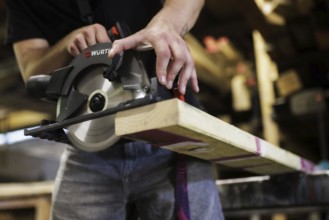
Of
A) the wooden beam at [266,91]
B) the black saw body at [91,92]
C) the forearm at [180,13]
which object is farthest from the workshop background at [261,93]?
the forearm at [180,13]

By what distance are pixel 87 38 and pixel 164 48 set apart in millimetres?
232

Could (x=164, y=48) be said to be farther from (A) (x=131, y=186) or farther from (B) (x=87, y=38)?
A: (A) (x=131, y=186)

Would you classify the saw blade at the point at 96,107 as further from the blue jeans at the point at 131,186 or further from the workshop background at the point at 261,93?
the workshop background at the point at 261,93

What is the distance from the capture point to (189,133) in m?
0.75

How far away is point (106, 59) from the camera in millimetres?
871

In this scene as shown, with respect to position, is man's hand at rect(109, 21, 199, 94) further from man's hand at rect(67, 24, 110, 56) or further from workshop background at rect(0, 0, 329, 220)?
workshop background at rect(0, 0, 329, 220)

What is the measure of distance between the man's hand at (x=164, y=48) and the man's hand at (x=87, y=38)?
0.42 ft

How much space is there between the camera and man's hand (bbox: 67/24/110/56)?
93 cm

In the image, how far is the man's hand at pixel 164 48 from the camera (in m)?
0.80

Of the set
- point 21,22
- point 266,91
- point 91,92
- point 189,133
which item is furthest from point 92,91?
point 266,91

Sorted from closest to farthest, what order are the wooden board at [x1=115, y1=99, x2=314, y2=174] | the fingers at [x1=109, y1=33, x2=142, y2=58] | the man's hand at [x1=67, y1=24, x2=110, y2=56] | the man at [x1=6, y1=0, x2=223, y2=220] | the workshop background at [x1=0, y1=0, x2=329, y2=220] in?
1. the wooden board at [x1=115, y1=99, x2=314, y2=174]
2. the fingers at [x1=109, y1=33, x2=142, y2=58]
3. the man's hand at [x1=67, y1=24, x2=110, y2=56]
4. the man at [x1=6, y1=0, x2=223, y2=220]
5. the workshop background at [x1=0, y1=0, x2=329, y2=220]

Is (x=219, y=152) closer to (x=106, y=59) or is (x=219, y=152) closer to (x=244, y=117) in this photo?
(x=106, y=59)

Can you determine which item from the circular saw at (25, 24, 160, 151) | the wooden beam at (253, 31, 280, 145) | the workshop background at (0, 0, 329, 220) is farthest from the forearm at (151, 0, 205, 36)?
the wooden beam at (253, 31, 280, 145)

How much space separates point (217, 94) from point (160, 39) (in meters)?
3.91
